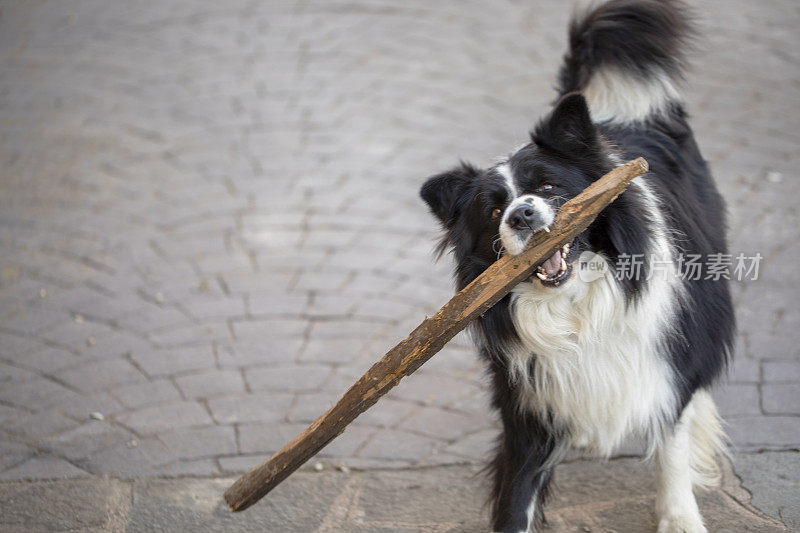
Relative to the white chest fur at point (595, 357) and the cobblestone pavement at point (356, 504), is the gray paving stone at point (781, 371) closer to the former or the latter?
the cobblestone pavement at point (356, 504)

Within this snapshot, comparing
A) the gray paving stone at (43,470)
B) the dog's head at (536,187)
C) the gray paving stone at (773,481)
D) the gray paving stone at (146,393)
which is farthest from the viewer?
the gray paving stone at (146,393)

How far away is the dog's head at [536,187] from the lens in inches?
102

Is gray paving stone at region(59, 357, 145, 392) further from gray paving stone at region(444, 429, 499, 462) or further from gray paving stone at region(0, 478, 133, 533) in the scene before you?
gray paving stone at region(444, 429, 499, 462)

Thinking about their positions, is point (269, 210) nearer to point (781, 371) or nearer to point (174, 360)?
point (174, 360)

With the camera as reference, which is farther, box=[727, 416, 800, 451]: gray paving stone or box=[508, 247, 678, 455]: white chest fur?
box=[727, 416, 800, 451]: gray paving stone

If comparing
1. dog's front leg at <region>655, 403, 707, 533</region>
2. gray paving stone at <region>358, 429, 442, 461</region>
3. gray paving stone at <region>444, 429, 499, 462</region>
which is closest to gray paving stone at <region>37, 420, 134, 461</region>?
gray paving stone at <region>358, 429, 442, 461</region>

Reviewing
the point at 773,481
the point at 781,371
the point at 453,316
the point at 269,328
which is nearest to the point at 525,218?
the point at 453,316

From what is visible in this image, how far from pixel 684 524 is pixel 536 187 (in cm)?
130

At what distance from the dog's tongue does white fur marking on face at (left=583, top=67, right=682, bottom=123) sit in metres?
1.06

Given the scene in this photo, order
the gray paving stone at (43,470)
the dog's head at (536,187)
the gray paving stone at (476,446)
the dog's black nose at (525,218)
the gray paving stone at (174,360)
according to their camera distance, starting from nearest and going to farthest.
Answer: the dog's black nose at (525,218)
the dog's head at (536,187)
the gray paving stone at (43,470)
the gray paving stone at (476,446)
the gray paving stone at (174,360)

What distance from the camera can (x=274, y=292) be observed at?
15.1 ft

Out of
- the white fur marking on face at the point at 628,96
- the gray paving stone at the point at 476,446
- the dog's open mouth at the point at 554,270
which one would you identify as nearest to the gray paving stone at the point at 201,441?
the gray paving stone at the point at 476,446

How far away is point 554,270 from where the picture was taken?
2572 millimetres

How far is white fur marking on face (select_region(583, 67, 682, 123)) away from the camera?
3422 millimetres
